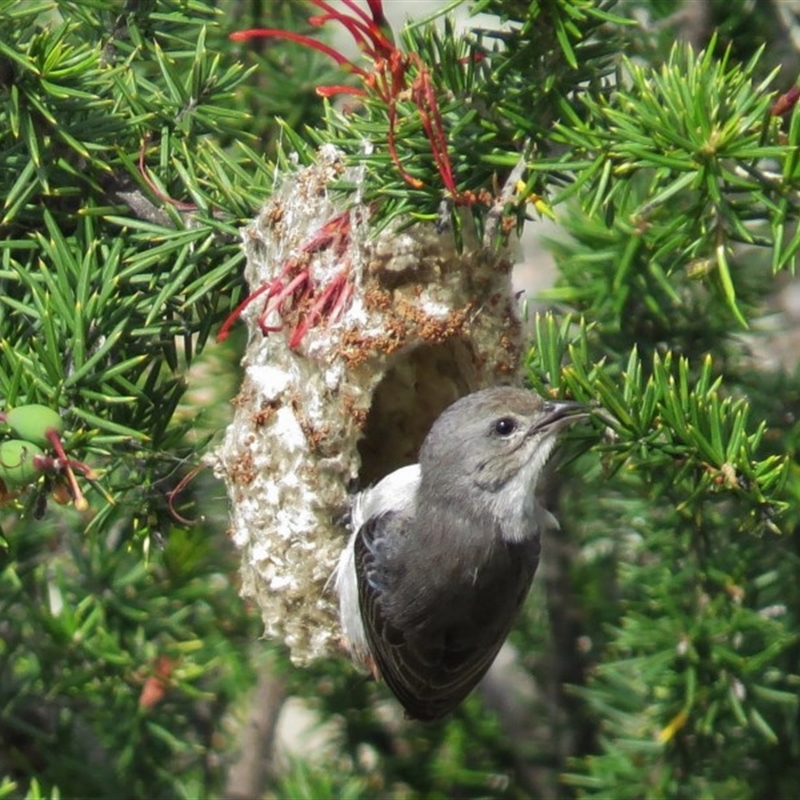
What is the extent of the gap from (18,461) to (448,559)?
1.48 m

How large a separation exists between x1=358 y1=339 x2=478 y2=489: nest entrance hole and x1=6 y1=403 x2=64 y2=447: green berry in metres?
1.45

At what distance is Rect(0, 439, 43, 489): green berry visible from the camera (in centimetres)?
265

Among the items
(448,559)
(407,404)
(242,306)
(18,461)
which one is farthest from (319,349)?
(407,404)

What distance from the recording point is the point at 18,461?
2.66 meters

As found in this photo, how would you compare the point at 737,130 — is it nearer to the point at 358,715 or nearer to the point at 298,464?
the point at 298,464

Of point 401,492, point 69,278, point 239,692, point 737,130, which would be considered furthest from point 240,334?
point 737,130

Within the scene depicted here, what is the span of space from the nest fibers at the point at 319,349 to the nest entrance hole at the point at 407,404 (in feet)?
1.45

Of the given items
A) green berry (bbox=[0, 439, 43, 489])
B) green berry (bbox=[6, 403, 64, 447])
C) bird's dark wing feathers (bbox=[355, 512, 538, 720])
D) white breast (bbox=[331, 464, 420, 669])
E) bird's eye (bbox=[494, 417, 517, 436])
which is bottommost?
bird's dark wing feathers (bbox=[355, 512, 538, 720])

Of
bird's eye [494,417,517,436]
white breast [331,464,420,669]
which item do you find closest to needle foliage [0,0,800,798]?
bird's eye [494,417,517,436]

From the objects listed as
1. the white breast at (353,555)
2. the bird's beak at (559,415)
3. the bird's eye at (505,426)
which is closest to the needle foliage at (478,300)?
the bird's beak at (559,415)

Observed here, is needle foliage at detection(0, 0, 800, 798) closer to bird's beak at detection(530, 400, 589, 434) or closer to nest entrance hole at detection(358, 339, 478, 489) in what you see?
bird's beak at detection(530, 400, 589, 434)

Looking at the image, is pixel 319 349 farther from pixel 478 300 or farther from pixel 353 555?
pixel 353 555

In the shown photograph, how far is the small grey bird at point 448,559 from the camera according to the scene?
3713 mm

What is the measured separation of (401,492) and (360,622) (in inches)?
16.6
